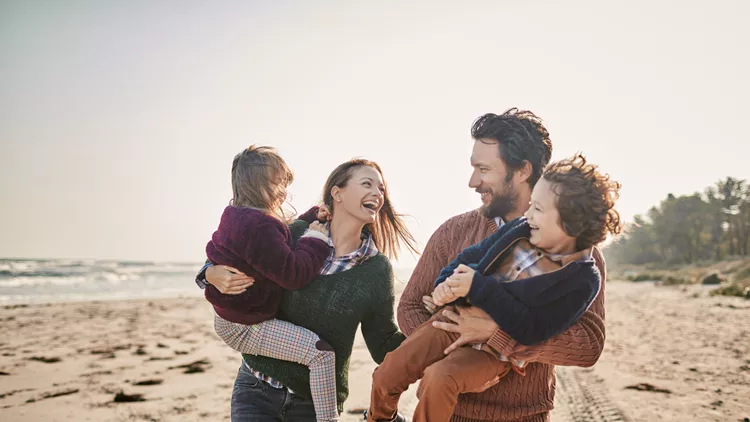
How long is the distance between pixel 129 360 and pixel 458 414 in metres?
7.28

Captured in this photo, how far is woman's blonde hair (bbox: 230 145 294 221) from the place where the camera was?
9.86 ft

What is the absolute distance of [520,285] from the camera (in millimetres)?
2199

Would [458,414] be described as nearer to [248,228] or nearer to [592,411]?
[248,228]

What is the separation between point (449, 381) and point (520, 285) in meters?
0.49

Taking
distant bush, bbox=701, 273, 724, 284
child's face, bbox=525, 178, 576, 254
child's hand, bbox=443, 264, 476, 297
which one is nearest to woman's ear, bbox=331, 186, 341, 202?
child's hand, bbox=443, 264, 476, 297

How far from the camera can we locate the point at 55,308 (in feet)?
49.3

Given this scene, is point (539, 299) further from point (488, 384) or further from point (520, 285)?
point (488, 384)

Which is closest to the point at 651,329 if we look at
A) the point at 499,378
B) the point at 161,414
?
the point at 161,414

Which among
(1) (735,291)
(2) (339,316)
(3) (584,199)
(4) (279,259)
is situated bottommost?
(1) (735,291)

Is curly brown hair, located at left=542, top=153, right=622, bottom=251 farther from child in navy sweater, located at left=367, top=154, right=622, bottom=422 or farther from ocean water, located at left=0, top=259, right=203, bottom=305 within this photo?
ocean water, located at left=0, top=259, right=203, bottom=305

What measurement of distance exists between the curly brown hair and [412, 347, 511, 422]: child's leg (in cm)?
68

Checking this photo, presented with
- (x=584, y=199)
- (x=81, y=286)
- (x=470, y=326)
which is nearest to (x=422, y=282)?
(x=470, y=326)

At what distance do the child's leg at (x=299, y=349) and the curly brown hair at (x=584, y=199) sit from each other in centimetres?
136

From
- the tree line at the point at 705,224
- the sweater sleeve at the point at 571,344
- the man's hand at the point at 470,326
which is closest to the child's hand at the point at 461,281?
the man's hand at the point at 470,326
